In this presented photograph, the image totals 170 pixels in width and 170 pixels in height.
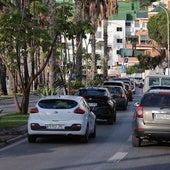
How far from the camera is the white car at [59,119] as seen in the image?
59.3ft

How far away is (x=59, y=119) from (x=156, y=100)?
9.40 feet

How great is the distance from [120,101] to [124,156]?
2208 cm

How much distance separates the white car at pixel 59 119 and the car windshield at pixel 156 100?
201 centimetres

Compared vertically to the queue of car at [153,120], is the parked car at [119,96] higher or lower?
lower

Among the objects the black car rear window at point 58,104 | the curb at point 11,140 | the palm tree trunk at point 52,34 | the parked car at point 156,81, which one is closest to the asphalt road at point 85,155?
the curb at point 11,140

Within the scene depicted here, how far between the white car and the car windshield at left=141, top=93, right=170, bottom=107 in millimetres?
2006

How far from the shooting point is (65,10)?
36594mm

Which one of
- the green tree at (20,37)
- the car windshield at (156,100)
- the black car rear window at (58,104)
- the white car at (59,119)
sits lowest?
the white car at (59,119)

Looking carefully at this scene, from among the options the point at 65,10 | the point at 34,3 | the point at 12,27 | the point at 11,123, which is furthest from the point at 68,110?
the point at 65,10

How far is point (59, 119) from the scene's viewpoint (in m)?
18.1

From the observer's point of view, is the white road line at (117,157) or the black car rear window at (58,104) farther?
the black car rear window at (58,104)

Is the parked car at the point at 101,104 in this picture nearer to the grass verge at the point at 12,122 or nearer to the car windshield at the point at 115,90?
the grass verge at the point at 12,122

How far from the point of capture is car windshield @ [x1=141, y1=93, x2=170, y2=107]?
17.2 m

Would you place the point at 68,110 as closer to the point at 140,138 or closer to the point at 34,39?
the point at 140,138
